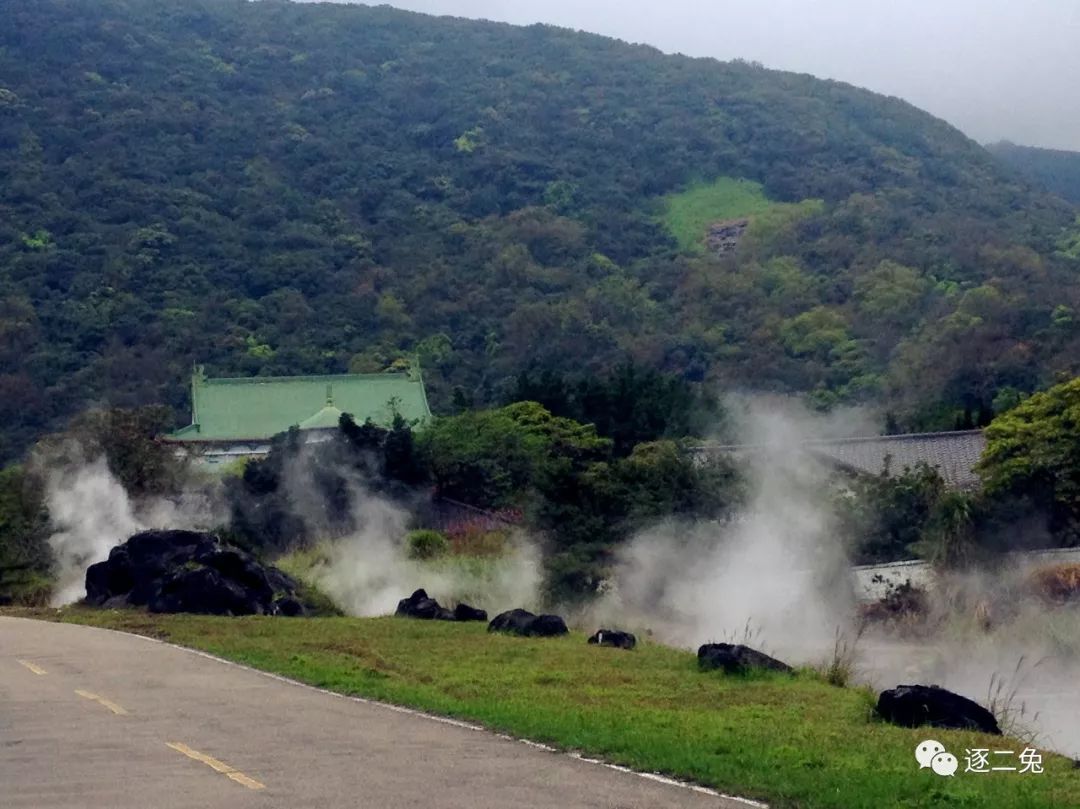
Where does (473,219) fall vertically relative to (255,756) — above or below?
above

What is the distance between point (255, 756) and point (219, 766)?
1.82ft

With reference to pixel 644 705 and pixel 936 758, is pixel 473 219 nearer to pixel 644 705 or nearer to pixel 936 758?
pixel 644 705

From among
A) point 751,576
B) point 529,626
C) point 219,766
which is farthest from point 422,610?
point 219,766

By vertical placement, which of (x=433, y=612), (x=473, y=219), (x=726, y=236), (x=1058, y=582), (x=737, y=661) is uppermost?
(x=473, y=219)

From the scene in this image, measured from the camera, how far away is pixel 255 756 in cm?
1239

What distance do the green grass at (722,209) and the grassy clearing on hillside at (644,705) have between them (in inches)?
3775

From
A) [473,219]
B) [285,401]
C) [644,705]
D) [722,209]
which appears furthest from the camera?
[722,209]

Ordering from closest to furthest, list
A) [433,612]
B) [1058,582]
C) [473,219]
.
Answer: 1. [1058,582]
2. [433,612]
3. [473,219]

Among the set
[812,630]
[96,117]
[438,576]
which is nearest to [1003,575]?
[812,630]

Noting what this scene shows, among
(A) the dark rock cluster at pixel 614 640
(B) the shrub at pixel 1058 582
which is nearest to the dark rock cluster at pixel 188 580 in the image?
(A) the dark rock cluster at pixel 614 640

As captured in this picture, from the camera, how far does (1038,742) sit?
16188mm

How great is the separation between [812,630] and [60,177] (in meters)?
94.7

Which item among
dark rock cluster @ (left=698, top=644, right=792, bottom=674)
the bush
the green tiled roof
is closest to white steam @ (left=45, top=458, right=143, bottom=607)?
the bush

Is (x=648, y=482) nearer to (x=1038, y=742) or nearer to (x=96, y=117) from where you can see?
(x=1038, y=742)
